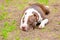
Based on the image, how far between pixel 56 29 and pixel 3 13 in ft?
6.56

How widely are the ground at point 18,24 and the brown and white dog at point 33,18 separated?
14 centimetres

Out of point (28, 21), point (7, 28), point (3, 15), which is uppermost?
point (3, 15)

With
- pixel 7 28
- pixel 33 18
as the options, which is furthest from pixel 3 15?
pixel 33 18

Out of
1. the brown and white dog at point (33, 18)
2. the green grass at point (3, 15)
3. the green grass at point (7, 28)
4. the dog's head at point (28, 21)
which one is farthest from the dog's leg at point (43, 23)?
the green grass at point (3, 15)

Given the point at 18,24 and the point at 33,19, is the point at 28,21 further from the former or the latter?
the point at 18,24

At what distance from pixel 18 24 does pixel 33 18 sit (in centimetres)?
58

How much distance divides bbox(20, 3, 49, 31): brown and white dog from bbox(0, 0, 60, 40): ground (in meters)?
0.14

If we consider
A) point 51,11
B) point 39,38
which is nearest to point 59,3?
point 51,11

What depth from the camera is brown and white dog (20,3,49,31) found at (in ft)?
20.9

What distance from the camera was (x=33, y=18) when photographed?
6.52 m

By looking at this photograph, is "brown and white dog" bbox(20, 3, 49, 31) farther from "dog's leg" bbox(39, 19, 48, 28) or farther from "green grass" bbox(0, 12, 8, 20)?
"green grass" bbox(0, 12, 8, 20)

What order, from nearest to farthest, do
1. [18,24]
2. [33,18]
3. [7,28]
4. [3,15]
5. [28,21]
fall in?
[28,21] → [33,18] → [7,28] → [18,24] → [3,15]

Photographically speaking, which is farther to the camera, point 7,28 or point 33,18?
point 7,28

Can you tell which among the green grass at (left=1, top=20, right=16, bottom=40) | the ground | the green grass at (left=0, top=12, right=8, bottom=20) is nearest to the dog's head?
the ground
